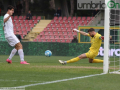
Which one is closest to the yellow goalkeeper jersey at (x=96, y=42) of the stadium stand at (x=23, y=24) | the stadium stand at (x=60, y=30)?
the stadium stand at (x=60, y=30)

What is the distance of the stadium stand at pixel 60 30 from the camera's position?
28.4m

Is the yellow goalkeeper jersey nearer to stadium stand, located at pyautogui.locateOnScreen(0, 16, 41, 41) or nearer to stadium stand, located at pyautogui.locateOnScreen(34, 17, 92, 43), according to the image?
stadium stand, located at pyautogui.locateOnScreen(34, 17, 92, 43)

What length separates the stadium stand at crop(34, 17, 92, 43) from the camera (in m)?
28.4

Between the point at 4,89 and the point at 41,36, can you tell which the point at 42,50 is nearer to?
the point at 41,36

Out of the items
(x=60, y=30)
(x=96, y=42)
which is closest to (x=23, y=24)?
(x=60, y=30)

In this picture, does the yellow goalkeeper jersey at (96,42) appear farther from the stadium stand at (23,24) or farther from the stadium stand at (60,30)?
the stadium stand at (23,24)

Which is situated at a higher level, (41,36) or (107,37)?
(107,37)

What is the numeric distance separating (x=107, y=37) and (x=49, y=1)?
28.6 metres

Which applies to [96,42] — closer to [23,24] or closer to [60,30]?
[60,30]

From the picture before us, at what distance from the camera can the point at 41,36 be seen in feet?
95.7

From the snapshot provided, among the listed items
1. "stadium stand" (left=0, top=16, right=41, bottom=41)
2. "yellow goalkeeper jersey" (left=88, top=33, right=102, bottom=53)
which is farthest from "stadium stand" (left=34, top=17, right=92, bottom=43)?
"yellow goalkeeper jersey" (left=88, top=33, right=102, bottom=53)

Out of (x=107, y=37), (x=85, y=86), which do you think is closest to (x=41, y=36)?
(x=107, y=37)

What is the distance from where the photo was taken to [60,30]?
29.6 meters

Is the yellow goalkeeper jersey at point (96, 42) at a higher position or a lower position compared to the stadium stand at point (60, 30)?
higher
